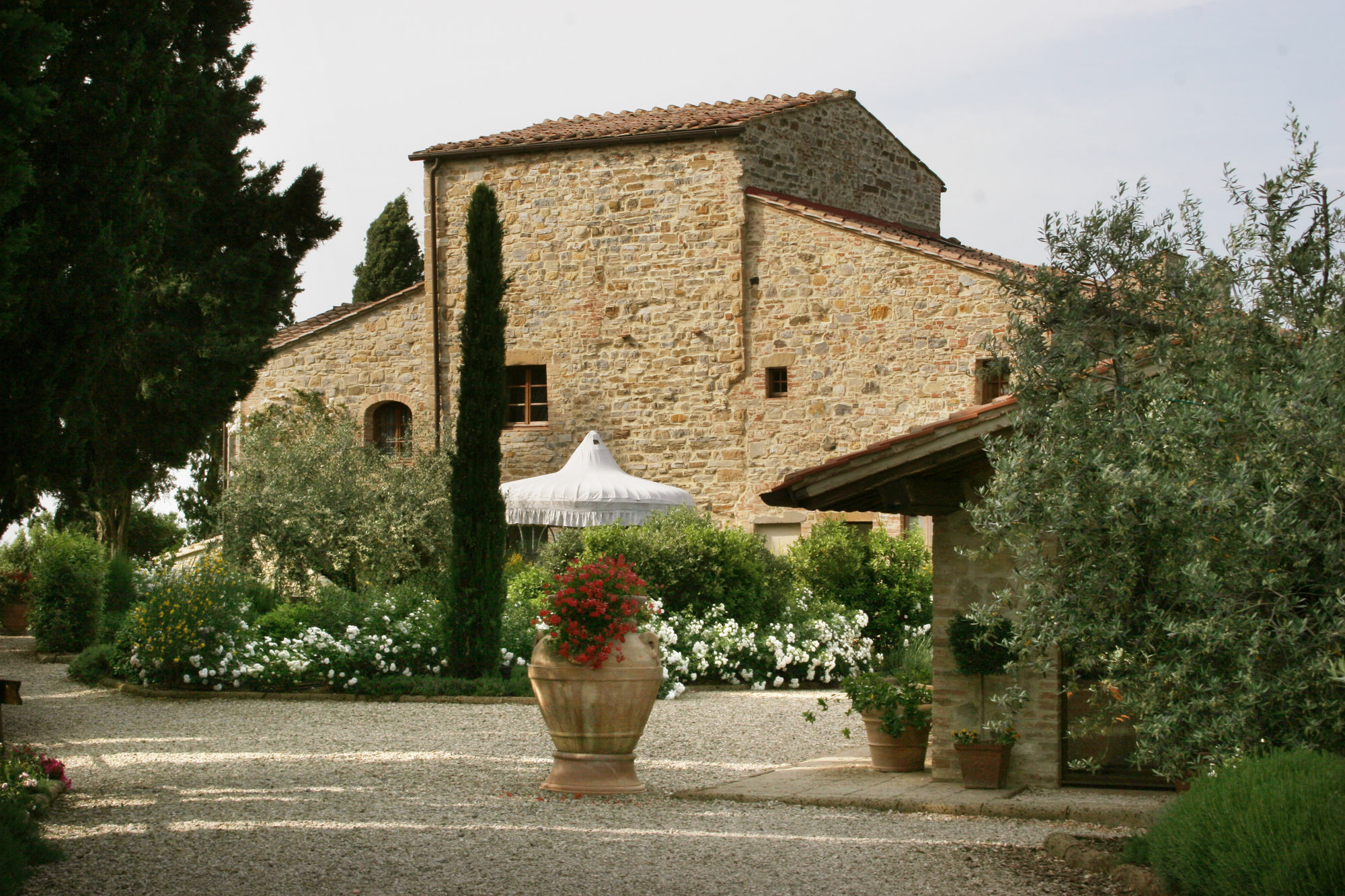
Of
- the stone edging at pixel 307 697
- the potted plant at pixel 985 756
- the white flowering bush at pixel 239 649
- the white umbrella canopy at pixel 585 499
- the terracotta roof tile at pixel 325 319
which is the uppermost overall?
the terracotta roof tile at pixel 325 319

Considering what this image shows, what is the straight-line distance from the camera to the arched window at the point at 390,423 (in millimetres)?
21219

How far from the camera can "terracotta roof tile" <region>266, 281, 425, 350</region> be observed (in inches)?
837

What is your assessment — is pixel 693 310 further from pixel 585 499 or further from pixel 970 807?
pixel 970 807

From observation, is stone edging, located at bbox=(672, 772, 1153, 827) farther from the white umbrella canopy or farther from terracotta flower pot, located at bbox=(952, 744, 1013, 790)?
the white umbrella canopy

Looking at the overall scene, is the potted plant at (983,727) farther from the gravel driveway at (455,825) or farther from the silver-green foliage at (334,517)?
the silver-green foliage at (334,517)

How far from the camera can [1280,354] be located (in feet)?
16.8

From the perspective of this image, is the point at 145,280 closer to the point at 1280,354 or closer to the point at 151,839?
the point at 151,839

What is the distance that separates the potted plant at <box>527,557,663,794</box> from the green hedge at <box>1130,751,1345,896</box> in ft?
11.3

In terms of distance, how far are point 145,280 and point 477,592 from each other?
A: 5.32m

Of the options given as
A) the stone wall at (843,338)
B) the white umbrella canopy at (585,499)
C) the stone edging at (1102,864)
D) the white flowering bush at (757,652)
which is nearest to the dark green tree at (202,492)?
the white umbrella canopy at (585,499)

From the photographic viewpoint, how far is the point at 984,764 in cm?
749

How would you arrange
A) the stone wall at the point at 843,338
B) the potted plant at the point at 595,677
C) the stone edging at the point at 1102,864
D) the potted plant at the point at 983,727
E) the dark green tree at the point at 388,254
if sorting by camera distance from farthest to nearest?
the dark green tree at the point at 388,254, the stone wall at the point at 843,338, the potted plant at the point at 595,677, the potted plant at the point at 983,727, the stone edging at the point at 1102,864

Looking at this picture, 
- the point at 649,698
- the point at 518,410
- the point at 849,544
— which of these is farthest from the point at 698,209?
the point at 649,698

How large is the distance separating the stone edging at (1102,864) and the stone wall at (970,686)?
1.42 meters
